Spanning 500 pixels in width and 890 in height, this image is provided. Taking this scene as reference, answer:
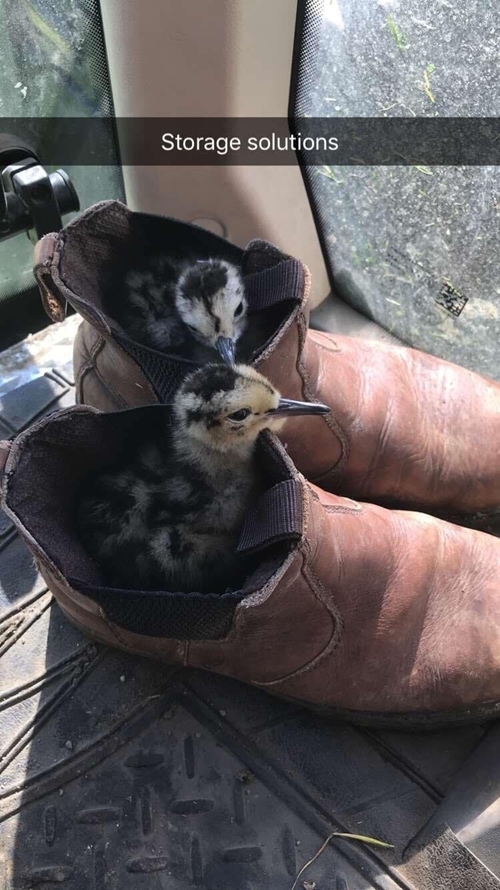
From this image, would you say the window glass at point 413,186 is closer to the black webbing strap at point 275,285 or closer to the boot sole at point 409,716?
the black webbing strap at point 275,285

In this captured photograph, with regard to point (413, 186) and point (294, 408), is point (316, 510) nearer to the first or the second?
point (294, 408)

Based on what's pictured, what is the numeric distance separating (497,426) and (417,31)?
913mm

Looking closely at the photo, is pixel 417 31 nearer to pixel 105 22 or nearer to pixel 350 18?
pixel 350 18

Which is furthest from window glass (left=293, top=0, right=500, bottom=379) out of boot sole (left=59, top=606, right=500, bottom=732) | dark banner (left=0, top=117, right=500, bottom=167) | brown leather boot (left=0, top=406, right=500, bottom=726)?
boot sole (left=59, top=606, right=500, bottom=732)

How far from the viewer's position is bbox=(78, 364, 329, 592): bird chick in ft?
4.95

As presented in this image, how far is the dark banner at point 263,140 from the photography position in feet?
6.38

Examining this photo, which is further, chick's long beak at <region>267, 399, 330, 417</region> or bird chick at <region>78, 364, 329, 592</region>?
chick's long beak at <region>267, 399, 330, 417</region>

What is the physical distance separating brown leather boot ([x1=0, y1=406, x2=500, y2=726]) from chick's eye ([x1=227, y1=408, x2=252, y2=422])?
10 centimetres

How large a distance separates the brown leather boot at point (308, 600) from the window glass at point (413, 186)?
2.65 feet

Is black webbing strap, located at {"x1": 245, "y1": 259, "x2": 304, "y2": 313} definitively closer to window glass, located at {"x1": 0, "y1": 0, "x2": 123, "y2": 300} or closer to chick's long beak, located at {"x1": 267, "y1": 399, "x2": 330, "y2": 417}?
chick's long beak, located at {"x1": 267, "y1": 399, "x2": 330, "y2": 417}

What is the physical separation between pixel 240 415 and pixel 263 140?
3.24 ft

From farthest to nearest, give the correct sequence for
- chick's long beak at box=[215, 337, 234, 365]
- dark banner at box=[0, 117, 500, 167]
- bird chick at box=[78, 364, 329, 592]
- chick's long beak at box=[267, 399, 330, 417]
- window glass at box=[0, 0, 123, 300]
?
window glass at box=[0, 0, 123, 300]
dark banner at box=[0, 117, 500, 167]
chick's long beak at box=[215, 337, 234, 365]
chick's long beak at box=[267, 399, 330, 417]
bird chick at box=[78, 364, 329, 592]

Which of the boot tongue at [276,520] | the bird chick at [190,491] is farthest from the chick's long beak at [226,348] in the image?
the boot tongue at [276,520]

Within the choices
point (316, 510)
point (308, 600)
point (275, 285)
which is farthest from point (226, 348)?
point (308, 600)
